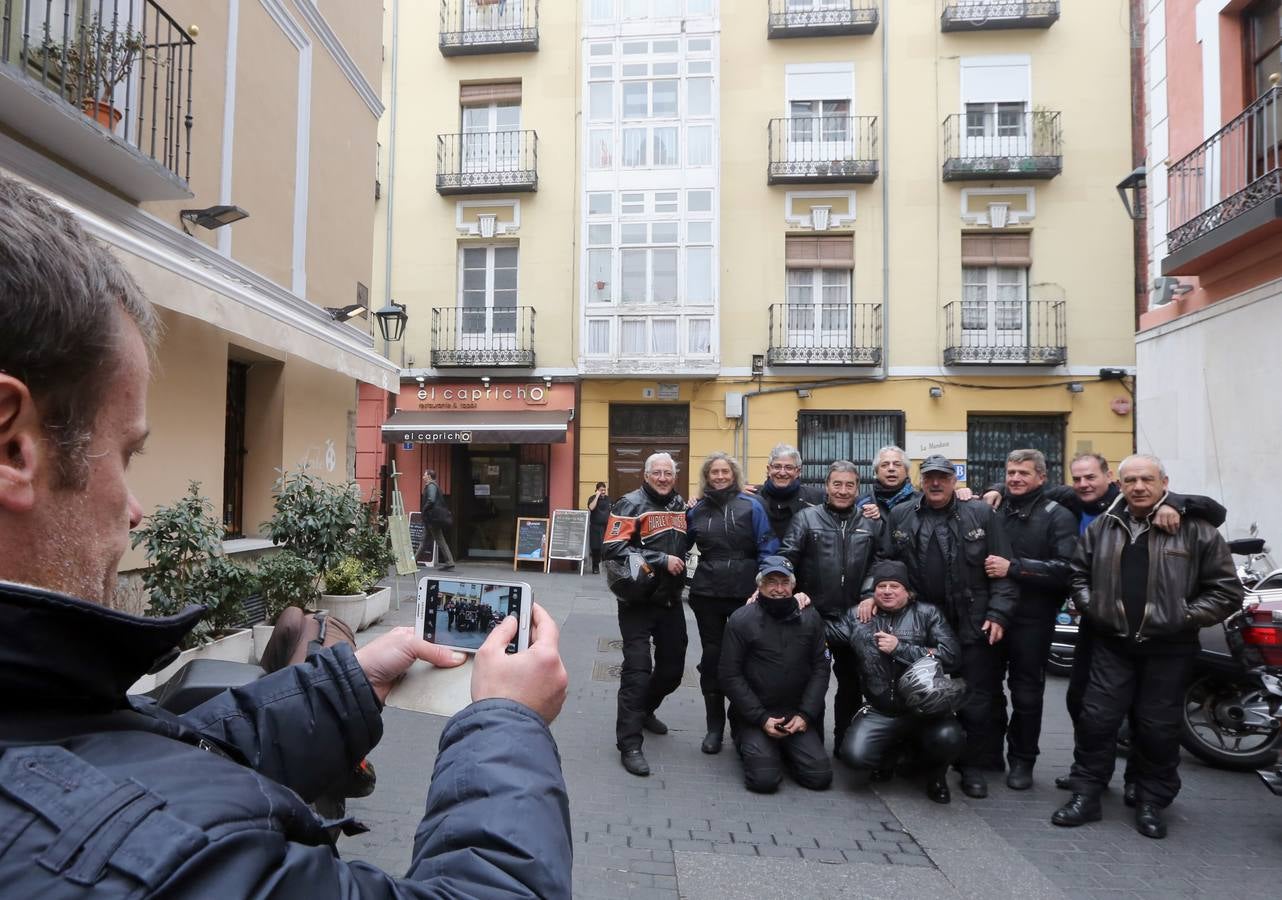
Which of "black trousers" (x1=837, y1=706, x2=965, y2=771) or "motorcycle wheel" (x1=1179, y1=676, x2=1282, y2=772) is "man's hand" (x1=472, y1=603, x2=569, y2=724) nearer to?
"black trousers" (x1=837, y1=706, x2=965, y2=771)

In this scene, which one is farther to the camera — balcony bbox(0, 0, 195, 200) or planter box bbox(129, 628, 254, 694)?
planter box bbox(129, 628, 254, 694)

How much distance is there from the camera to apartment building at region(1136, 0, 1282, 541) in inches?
283

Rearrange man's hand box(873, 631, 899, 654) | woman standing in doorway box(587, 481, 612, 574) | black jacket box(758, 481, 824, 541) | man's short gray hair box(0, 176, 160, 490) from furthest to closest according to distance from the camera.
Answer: woman standing in doorway box(587, 481, 612, 574) → black jacket box(758, 481, 824, 541) → man's hand box(873, 631, 899, 654) → man's short gray hair box(0, 176, 160, 490)

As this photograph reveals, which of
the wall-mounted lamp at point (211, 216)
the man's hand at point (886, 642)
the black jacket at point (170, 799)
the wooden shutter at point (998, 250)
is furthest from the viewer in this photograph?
the wooden shutter at point (998, 250)

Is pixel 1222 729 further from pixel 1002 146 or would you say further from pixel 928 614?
pixel 1002 146

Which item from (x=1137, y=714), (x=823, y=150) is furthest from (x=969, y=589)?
(x=823, y=150)

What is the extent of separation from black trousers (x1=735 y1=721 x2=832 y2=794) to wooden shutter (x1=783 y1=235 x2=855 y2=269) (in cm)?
1200

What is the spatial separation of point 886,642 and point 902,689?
26 cm

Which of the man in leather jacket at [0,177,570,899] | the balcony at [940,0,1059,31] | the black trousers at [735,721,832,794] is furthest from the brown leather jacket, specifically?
the balcony at [940,0,1059,31]

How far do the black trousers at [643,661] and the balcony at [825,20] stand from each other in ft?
45.5

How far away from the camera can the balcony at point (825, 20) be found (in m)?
14.3

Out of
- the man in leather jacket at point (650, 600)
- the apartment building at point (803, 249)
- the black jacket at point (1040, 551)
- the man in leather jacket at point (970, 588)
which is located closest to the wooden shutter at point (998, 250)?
the apartment building at point (803, 249)

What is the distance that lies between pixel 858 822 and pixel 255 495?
22.6 ft

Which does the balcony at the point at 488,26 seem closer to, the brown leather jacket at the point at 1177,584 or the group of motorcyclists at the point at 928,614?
the group of motorcyclists at the point at 928,614
